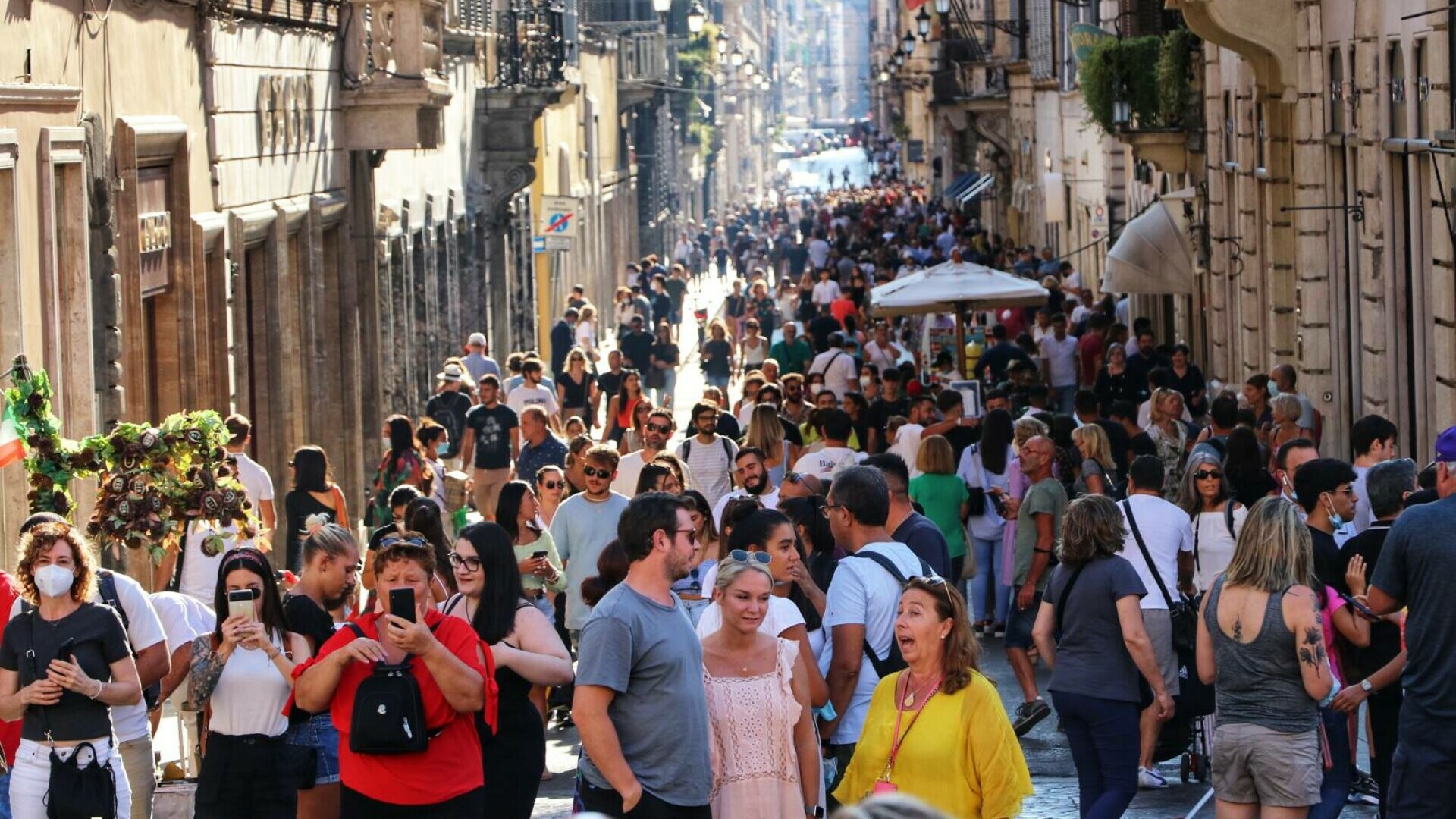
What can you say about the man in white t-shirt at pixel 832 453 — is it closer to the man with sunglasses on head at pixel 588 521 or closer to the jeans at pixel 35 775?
the man with sunglasses on head at pixel 588 521

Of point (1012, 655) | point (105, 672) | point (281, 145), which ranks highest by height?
point (281, 145)

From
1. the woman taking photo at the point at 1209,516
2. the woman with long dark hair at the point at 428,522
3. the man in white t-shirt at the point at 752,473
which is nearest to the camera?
the woman with long dark hair at the point at 428,522

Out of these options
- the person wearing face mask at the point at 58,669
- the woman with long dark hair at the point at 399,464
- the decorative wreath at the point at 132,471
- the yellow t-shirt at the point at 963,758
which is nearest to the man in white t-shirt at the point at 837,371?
the woman with long dark hair at the point at 399,464

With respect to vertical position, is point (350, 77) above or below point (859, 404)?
above

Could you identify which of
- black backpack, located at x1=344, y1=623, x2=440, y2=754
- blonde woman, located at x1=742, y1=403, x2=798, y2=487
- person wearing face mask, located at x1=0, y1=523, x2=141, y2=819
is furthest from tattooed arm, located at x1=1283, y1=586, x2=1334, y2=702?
blonde woman, located at x1=742, y1=403, x2=798, y2=487

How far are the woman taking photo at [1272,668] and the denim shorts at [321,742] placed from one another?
2.77 m

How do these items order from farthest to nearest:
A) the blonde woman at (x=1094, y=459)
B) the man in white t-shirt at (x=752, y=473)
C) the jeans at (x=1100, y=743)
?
the blonde woman at (x=1094, y=459), the man in white t-shirt at (x=752, y=473), the jeans at (x=1100, y=743)

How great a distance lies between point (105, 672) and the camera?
315 inches

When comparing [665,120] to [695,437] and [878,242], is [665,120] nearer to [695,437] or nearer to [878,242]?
[878,242]

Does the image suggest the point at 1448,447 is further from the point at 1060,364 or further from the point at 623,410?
the point at 1060,364

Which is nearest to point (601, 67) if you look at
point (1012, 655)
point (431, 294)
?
point (431, 294)

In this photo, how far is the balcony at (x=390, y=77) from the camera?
A: 21.2 m

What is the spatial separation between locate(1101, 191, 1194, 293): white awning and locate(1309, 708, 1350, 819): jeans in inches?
605

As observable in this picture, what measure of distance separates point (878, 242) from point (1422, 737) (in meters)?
38.7
